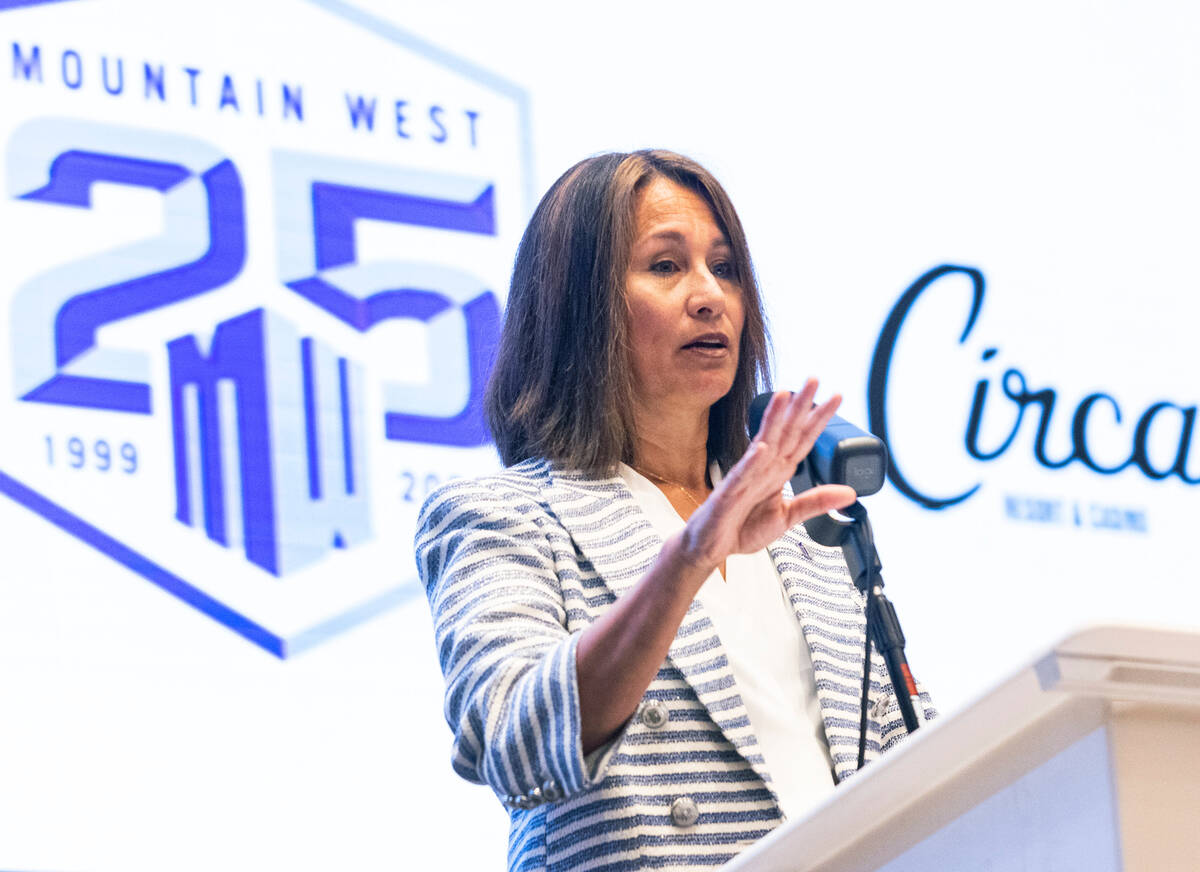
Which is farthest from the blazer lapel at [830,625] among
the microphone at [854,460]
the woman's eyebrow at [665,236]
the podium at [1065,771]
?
the podium at [1065,771]

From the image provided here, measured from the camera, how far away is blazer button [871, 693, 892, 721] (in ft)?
5.43

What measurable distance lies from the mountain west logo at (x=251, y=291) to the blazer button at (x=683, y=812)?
93 cm

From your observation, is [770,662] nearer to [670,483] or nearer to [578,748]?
[670,483]

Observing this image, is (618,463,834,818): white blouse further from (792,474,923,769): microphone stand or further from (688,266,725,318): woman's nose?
(688,266,725,318): woman's nose

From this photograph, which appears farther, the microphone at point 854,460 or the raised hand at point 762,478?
the microphone at point 854,460

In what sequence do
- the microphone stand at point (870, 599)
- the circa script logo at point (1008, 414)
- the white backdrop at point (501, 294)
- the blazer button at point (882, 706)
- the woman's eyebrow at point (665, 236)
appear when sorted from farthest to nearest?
1. the circa script logo at point (1008, 414)
2. the white backdrop at point (501, 294)
3. the woman's eyebrow at point (665, 236)
4. the blazer button at point (882, 706)
5. the microphone stand at point (870, 599)

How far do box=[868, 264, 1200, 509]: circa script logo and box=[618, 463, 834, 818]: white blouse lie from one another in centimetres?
139

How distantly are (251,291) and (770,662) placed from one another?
4.22 ft

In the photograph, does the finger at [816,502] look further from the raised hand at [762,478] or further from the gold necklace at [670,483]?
the gold necklace at [670,483]

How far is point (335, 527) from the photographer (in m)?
2.47

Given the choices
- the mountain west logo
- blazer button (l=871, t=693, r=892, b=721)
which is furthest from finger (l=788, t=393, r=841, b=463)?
the mountain west logo

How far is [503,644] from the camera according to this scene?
4.27 feet

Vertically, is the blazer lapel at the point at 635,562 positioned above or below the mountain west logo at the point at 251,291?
below

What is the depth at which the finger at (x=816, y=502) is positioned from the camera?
3.93 feet
